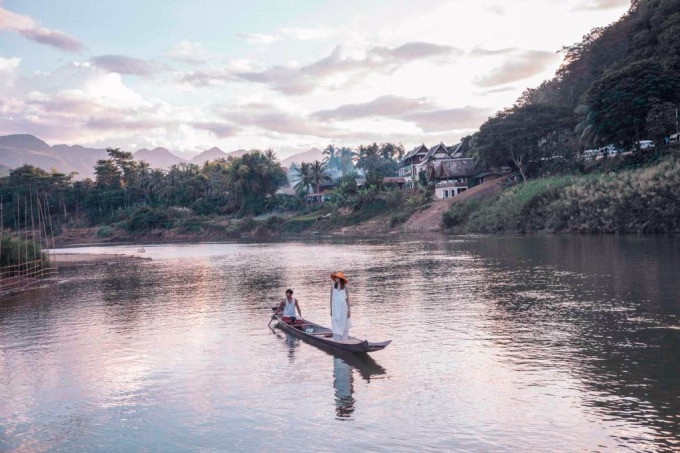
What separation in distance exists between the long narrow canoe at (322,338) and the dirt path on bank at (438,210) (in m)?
73.6

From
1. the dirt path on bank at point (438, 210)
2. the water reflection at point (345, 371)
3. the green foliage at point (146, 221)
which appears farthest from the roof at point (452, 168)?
the water reflection at point (345, 371)

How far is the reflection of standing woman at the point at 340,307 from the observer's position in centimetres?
1711

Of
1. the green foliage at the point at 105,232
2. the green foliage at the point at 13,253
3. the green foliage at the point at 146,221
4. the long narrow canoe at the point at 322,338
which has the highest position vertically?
the green foliage at the point at 146,221

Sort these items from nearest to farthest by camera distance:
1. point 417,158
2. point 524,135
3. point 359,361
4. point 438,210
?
point 359,361, point 524,135, point 438,210, point 417,158

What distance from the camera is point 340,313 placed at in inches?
685

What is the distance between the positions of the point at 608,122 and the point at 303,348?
191 feet

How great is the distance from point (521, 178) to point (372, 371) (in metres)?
82.6

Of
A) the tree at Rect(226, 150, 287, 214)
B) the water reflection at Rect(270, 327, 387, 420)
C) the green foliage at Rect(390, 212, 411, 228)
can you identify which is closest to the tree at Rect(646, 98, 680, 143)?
the green foliage at Rect(390, 212, 411, 228)

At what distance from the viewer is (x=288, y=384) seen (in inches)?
591

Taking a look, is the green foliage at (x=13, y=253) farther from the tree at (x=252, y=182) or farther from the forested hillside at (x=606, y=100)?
the tree at (x=252, y=182)

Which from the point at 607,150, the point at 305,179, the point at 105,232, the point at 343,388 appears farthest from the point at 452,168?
the point at 343,388

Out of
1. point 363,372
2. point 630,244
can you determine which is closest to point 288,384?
point 363,372

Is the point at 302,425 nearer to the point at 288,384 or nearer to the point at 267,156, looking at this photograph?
the point at 288,384

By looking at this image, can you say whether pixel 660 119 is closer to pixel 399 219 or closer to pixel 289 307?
pixel 399 219
